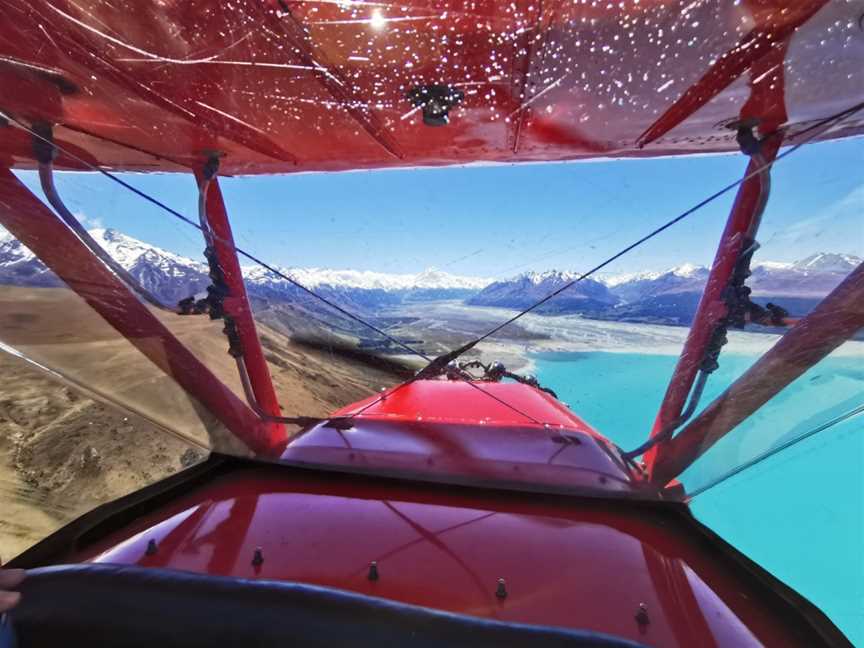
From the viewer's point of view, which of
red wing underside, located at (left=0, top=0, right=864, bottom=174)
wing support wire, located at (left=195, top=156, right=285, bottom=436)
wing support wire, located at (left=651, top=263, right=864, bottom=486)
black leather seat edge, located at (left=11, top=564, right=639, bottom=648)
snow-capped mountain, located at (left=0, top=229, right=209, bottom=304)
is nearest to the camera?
black leather seat edge, located at (left=11, top=564, right=639, bottom=648)

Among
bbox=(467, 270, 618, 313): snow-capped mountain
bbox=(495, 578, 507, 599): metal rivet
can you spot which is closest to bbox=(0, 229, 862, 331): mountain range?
bbox=(467, 270, 618, 313): snow-capped mountain

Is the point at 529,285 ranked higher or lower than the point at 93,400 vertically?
higher

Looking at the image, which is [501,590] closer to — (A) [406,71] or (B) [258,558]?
(B) [258,558]

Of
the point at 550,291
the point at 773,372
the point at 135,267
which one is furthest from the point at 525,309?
the point at 135,267

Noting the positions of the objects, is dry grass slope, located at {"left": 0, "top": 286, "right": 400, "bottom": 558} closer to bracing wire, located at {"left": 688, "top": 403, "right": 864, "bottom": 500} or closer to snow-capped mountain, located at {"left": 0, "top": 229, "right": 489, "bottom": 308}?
snow-capped mountain, located at {"left": 0, "top": 229, "right": 489, "bottom": 308}

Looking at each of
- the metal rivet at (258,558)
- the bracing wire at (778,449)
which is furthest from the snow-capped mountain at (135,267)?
the bracing wire at (778,449)

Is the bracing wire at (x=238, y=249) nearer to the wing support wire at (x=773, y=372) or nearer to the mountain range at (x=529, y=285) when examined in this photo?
the mountain range at (x=529, y=285)

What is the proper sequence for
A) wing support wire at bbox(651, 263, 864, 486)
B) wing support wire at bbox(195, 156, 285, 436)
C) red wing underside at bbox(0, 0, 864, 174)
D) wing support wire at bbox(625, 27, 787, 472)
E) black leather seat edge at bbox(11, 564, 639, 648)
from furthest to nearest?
wing support wire at bbox(195, 156, 285, 436)
wing support wire at bbox(625, 27, 787, 472)
wing support wire at bbox(651, 263, 864, 486)
red wing underside at bbox(0, 0, 864, 174)
black leather seat edge at bbox(11, 564, 639, 648)

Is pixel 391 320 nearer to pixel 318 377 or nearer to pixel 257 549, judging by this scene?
pixel 257 549
